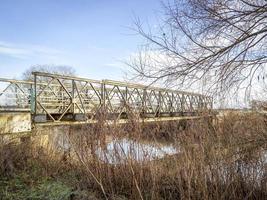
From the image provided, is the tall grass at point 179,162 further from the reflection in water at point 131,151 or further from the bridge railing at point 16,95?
the bridge railing at point 16,95

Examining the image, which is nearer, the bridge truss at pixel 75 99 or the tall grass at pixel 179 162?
the tall grass at pixel 179 162

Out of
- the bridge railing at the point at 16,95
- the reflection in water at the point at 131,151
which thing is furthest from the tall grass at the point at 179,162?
the bridge railing at the point at 16,95

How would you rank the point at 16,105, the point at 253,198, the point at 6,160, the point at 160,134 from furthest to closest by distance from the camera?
the point at 16,105 < the point at 6,160 < the point at 160,134 < the point at 253,198

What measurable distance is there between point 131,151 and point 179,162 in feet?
2.54

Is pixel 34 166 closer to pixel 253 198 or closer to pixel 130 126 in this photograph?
pixel 130 126

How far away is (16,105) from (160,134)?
11.6 metres

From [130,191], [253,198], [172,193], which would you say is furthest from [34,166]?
[253,198]

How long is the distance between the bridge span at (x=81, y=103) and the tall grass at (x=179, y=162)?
39cm

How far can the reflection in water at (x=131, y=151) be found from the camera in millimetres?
5395

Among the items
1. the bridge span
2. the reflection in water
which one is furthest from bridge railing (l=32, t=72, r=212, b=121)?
the reflection in water

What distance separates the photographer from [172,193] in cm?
534

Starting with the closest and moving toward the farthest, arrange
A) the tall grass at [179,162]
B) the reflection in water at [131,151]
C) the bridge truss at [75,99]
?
the tall grass at [179,162]
the reflection in water at [131,151]
the bridge truss at [75,99]

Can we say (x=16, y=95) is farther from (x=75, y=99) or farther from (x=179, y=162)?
(x=179, y=162)

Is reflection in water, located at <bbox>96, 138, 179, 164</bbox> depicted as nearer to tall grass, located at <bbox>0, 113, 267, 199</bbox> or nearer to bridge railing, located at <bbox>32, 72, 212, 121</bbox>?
tall grass, located at <bbox>0, 113, 267, 199</bbox>
